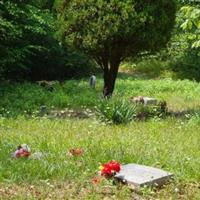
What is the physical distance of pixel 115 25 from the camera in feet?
39.2

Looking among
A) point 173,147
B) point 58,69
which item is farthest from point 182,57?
point 173,147

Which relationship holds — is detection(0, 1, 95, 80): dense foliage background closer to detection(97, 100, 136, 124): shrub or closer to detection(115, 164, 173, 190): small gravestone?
detection(97, 100, 136, 124): shrub

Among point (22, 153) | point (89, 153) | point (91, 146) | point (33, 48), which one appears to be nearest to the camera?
point (22, 153)

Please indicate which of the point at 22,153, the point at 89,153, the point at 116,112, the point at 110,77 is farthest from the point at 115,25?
the point at 22,153

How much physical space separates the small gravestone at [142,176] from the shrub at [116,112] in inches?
156

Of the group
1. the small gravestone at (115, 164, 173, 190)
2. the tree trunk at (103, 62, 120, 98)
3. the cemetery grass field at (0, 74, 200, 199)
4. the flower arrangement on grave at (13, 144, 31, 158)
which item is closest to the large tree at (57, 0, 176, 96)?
the tree trunk at (103, 62, 120, 98)

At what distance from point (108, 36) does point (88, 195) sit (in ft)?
23.2

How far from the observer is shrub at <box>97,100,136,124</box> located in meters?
10.2

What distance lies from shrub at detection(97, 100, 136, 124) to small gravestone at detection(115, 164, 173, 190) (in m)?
3.97

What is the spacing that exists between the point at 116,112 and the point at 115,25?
8.58 feet

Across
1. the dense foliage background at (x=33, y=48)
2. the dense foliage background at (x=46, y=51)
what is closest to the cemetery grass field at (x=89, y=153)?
the dense foliage background at (x=46, y=51)

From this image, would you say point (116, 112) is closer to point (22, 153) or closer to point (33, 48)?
point (22, 153)

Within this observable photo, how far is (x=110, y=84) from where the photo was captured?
13.4 m

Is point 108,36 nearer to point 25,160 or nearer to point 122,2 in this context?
point 122,2
